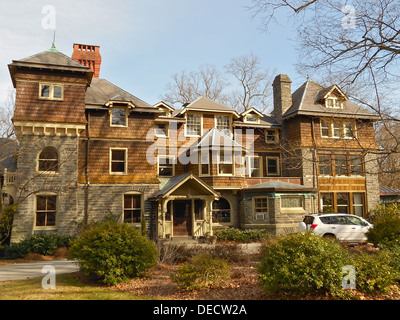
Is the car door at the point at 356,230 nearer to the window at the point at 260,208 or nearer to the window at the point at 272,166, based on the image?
the window at the point at 260,208

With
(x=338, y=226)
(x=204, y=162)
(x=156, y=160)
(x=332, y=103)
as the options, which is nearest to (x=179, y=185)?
(x=156, y=160)

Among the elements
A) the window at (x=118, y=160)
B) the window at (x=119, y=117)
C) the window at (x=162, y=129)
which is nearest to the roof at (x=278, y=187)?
the window at (x=162, y=129)

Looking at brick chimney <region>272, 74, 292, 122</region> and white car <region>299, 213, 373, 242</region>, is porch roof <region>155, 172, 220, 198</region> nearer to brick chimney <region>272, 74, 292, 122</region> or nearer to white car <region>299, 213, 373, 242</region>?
white car <region>299, 213, 373, 242</region>

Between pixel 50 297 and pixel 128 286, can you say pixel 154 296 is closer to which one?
pixel 128 286

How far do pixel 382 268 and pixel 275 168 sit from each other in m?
19.8

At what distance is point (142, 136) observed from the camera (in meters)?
21.8

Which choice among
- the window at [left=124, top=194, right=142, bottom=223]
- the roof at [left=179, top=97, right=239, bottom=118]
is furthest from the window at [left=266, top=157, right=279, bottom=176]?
the window at [left=124, top=194, right=142, bottom=223]

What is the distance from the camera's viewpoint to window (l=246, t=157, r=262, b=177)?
26953 millimetres

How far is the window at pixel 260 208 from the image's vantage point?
22445mm

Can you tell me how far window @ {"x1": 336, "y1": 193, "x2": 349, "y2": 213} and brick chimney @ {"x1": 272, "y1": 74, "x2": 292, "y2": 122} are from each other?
774cm

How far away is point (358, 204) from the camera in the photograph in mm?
26422

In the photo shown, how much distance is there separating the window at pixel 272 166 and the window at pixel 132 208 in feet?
37.7

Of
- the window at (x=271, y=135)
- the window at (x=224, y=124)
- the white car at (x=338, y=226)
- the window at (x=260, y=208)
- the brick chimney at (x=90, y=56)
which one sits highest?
the brick chimney at (x=90, y=56)
